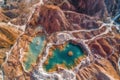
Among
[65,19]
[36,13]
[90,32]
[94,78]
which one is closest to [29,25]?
[36,13]

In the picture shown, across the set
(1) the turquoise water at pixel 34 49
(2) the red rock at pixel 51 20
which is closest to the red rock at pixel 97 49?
(2) the red rock at pixel 51 20

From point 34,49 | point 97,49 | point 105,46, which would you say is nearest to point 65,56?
point 34,49

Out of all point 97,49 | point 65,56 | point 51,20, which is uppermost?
point 51,20

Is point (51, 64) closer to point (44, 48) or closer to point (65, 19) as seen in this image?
point (44, 48)

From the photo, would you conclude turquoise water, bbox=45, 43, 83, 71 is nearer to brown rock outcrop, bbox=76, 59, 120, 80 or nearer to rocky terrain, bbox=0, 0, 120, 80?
rocky terrain, bbox=0, 0, 120, 80

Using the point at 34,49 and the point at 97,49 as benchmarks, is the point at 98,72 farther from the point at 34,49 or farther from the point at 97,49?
the point at 34,49

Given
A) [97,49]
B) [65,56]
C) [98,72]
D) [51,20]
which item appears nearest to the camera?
[98,72]
